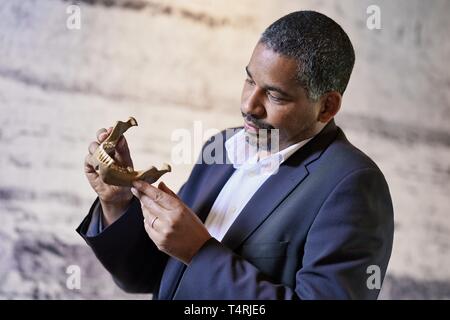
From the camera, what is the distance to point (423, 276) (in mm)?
2021

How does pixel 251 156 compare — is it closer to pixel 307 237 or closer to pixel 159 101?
pixel 307 237

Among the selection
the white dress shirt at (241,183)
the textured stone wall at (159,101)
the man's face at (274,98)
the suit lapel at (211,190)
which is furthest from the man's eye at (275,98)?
the textured stone wall at (159,101)

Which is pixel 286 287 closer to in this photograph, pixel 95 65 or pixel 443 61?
pixel 95 65

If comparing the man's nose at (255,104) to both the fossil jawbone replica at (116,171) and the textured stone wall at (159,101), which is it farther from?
the textured stone wall at (159,101)

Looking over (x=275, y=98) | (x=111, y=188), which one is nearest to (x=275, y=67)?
(x=275, y=98)

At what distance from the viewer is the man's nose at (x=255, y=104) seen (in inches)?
42.4

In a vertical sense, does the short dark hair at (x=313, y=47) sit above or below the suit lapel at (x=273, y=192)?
above

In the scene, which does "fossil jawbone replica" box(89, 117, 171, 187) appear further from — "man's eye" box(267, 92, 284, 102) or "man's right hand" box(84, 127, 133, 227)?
"man's eye" box(267, 92, 284, 102)

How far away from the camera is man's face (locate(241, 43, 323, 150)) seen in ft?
3.46

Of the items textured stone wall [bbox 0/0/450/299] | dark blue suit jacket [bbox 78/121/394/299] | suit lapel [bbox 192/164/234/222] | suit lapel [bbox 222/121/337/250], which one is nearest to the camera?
dark blue suit jacket [bbox 78/121/394/299]

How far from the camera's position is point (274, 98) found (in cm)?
108

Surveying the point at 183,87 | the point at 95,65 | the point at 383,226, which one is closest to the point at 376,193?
the point at 383,226

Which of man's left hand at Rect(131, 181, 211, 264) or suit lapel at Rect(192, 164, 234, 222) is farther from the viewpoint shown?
suit lapel at Rect(192, 164, 234, 222)

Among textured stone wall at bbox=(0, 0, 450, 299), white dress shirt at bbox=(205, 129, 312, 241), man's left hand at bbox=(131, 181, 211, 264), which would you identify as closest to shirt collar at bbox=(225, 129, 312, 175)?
white dress shirt at bbox=(205, 129, 312, 241)
